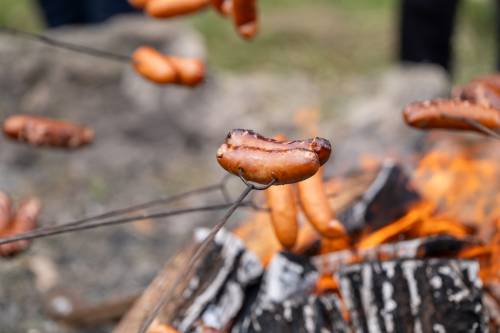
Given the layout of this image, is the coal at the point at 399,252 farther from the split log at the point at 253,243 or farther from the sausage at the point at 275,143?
the sausage at the point at 275,143

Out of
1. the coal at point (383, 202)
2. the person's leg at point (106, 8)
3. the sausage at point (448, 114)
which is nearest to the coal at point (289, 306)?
the coal at point (383, 202)

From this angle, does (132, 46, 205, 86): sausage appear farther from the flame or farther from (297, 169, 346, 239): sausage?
the flame

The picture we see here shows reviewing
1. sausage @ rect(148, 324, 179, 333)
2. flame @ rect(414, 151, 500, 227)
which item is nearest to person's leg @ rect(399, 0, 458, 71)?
flame @ rect(414, 151, 500, 227)

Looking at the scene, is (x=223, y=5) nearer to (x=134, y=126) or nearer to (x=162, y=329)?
(x=162, y=329)

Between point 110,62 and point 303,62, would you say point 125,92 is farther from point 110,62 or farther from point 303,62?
point 303,62

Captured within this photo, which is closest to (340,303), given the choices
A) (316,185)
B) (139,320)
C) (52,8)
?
(316,185)

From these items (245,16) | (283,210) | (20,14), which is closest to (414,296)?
(283,210)
